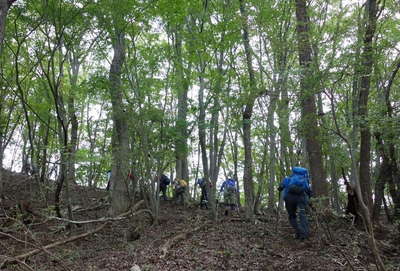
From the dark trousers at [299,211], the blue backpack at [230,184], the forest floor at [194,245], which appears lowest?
the forest floor at [194,245]

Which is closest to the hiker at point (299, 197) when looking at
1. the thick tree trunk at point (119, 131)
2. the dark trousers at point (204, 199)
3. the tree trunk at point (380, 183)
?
the tree trunk at point (380, 183)

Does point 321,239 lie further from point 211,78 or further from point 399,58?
point 399,58

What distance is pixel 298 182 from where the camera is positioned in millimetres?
7250

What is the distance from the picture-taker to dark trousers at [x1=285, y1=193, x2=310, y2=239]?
7305 millimetres

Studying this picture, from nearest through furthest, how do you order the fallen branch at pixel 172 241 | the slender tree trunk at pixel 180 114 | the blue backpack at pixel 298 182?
the fallen branch at pixel 172 241
the blue backpack at pixel 298 182
the slender tree trunk at pixel 180 114

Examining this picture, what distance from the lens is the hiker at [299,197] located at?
→ 23.8 feet

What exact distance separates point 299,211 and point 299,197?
0.30 metres

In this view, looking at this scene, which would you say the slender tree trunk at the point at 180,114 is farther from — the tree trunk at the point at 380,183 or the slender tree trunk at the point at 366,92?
the tree trunk at the point at 380,183

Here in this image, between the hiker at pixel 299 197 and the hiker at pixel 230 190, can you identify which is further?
the hiker at pixel 230 190

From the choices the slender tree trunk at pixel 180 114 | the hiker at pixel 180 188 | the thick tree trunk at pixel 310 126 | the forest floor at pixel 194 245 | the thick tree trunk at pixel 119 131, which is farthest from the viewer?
the hiker at pixel 180 188

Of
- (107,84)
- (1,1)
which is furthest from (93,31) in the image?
(1,1)

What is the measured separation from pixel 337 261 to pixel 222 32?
5824 millimetres

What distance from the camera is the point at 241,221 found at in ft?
31.6

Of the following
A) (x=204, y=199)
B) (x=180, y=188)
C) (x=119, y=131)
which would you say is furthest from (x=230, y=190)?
(x=119, y=131)
